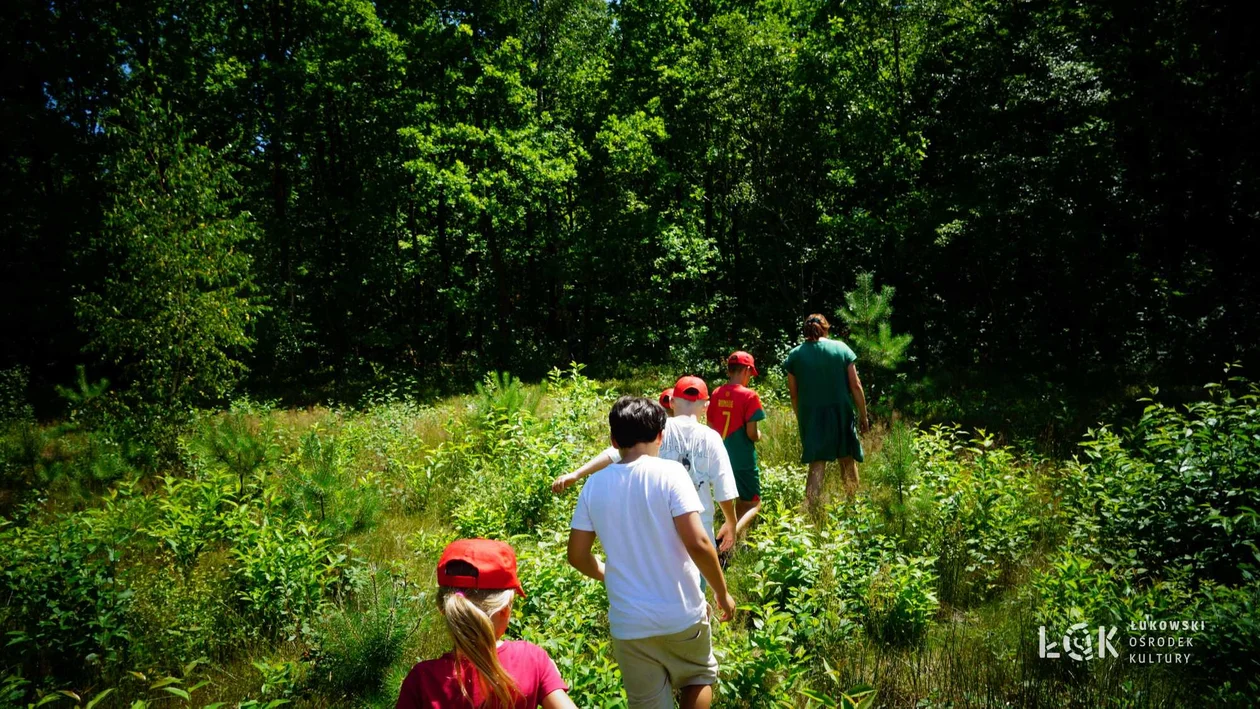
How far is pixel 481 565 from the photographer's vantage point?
201cm

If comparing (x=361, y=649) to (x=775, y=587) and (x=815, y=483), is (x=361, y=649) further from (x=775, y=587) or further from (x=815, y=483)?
(x=815, y=483)

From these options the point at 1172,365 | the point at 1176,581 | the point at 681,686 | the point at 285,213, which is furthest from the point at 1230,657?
the point at 285,213

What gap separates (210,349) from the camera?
10062 mm

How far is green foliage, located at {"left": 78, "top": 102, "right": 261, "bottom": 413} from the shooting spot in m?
9.33

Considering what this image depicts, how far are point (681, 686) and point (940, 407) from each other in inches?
346

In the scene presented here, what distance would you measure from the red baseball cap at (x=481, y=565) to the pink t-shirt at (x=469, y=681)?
0.66ft

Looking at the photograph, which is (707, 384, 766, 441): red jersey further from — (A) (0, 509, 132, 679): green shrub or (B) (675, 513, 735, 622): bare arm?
(A) (0, 509, 132, 679): green shrub

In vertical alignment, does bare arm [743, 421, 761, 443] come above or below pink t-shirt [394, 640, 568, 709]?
above

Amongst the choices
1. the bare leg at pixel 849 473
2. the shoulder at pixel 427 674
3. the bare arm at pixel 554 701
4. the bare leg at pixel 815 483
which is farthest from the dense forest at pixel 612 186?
the bare arm at pixel 554 701

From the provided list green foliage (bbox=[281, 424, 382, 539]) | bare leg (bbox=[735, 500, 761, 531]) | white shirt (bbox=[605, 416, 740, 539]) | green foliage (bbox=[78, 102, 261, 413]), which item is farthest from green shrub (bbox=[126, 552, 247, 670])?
green foliage (bbox=[78, 102, 261, 413])

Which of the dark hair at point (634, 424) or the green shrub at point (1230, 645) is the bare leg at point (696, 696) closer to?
the dark hair at point (634, 424)

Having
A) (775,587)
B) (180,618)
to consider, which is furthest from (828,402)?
(180,618)

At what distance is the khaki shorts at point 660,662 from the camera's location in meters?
2.76

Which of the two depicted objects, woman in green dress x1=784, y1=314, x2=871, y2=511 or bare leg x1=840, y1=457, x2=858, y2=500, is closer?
woman in green dress x1=784, y1=314, x2=871, y2=511
